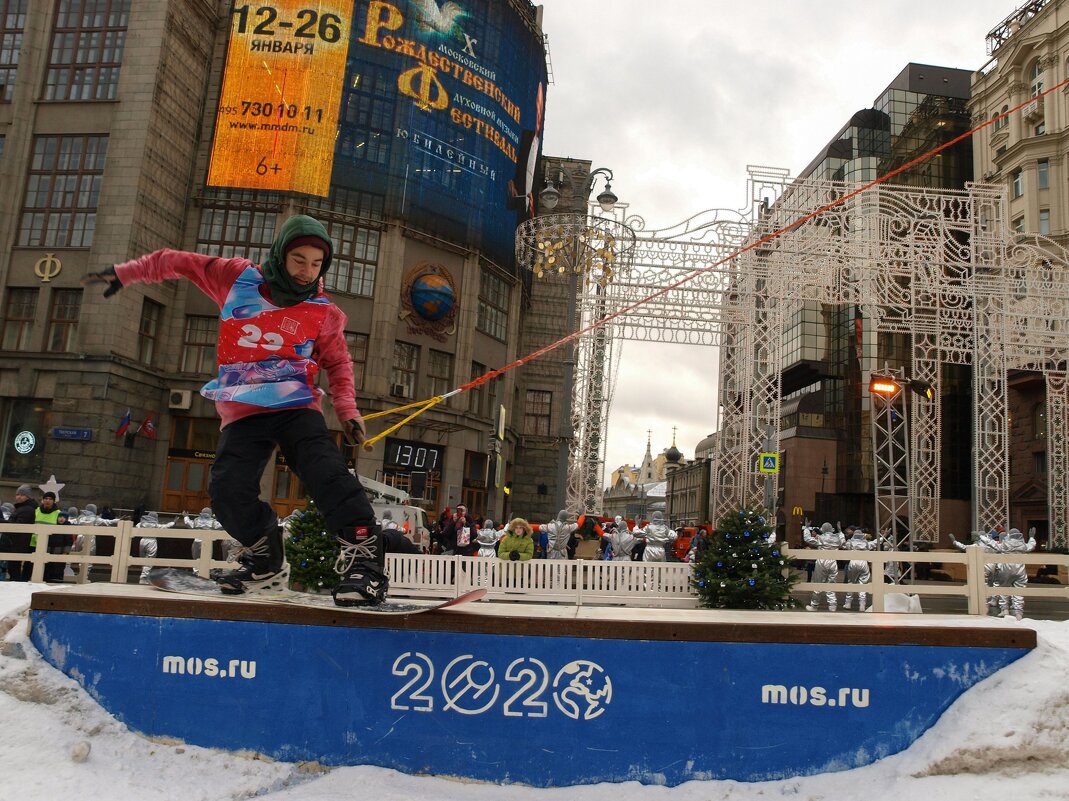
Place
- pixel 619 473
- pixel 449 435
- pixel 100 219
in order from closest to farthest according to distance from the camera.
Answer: pixel 100 219
pixel 449 435
pixel 619 473

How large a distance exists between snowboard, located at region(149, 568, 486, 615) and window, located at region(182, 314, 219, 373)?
26627 millimetres

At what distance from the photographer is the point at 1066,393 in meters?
31.4

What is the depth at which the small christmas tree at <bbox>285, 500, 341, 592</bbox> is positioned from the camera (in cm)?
810

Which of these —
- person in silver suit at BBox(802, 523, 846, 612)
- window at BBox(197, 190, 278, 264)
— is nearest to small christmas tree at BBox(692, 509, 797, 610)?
person in silver suit at BBox(802, 523, 846, 612)

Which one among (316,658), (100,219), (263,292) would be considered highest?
(100,219)

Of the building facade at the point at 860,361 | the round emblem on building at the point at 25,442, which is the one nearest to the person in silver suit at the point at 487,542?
the round emblem on building at the point at 25,442

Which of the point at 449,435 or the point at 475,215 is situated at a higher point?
the point at 475,215

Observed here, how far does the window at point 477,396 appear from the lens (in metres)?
33.8

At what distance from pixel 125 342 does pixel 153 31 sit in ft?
36.7

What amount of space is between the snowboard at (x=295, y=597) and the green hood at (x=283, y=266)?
164 centimetres

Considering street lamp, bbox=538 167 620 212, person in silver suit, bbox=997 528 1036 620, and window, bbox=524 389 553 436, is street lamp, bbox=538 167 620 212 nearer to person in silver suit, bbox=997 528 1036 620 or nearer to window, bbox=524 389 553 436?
person in silver suit, bbox=997 528 1036 620

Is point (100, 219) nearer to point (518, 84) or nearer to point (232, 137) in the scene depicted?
point (232, 137)

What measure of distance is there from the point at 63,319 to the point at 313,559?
944 inches

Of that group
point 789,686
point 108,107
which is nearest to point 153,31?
point 108,107
